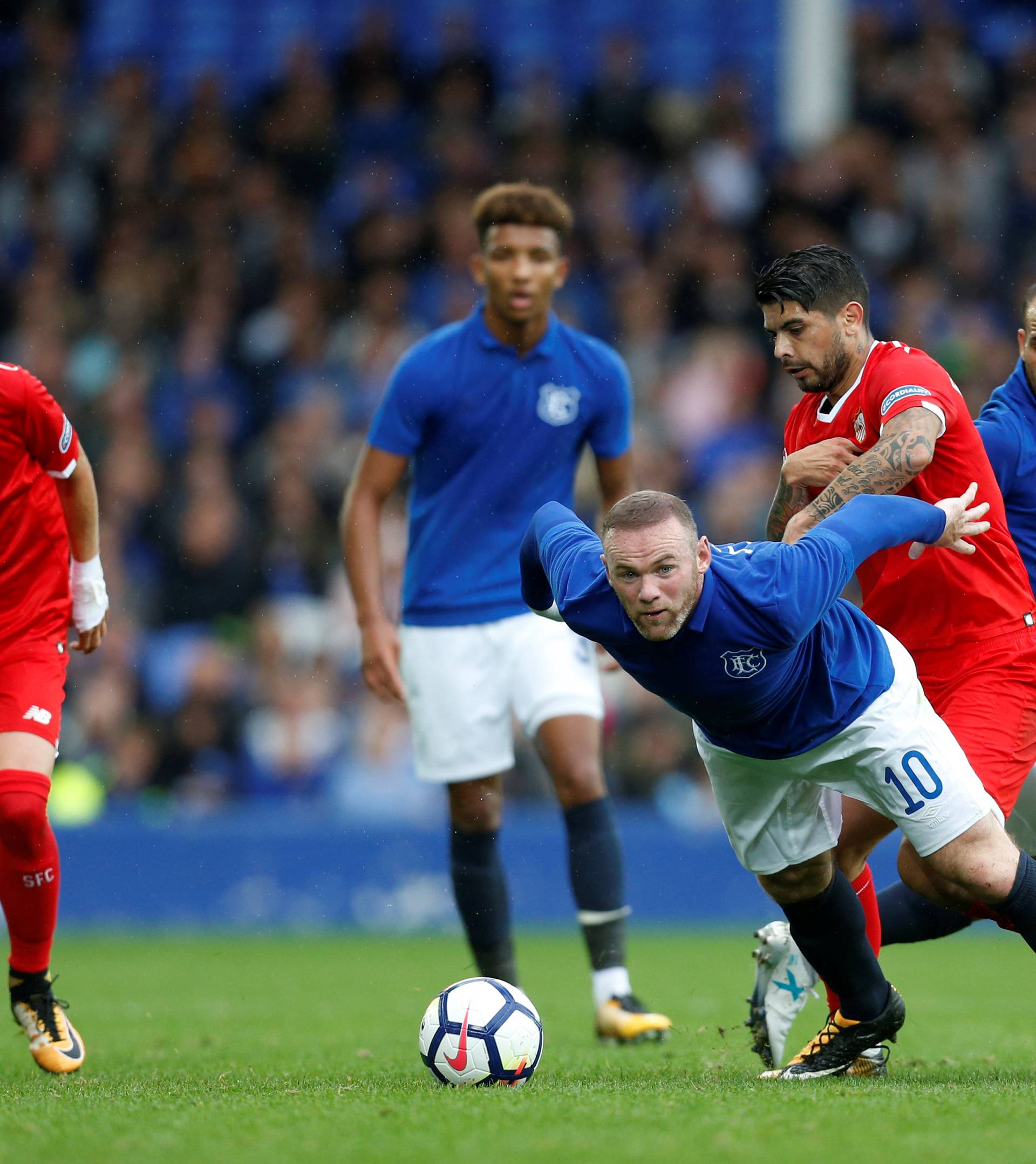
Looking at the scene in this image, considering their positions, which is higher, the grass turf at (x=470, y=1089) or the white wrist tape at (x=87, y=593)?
the white wrist tape at (x=87, y=593)

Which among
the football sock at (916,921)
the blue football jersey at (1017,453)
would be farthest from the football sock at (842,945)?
the blue football jersey at (1017,453)

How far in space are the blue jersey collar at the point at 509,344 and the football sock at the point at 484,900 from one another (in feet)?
5.97

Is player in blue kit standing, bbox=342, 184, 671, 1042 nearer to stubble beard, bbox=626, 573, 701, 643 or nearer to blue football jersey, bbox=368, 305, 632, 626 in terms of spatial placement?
blue football jersey, bbox=368, 305, 632, 626

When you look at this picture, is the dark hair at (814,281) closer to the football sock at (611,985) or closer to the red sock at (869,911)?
the red sock at (869,911)

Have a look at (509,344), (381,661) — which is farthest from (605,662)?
(509,344)

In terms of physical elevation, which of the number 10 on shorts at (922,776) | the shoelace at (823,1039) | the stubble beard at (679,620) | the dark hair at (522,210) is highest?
the dark hair at (522,210)

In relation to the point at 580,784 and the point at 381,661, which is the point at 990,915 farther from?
the point at 381,661

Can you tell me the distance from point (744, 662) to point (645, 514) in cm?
44

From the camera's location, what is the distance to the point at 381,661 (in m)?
6.39

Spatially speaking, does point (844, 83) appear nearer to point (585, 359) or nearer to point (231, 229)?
point (231, 229)

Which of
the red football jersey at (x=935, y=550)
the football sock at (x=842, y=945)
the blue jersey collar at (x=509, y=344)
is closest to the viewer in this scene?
the football sock at (x=842, y=945)

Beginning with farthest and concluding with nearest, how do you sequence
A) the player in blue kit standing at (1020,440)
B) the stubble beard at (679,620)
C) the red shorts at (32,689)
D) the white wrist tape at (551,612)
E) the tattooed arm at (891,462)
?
1. the red shorts at (32,689)
2. the player in blue kit standing at (1020,440)
3. the white wrist tape at (551,612)
4. the tattooed arm at (891,462)
5. the stubble beard at (679,620)

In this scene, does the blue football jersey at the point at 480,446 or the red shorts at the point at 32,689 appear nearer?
the red shorts at the point at 32,689

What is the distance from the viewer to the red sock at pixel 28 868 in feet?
16.4
